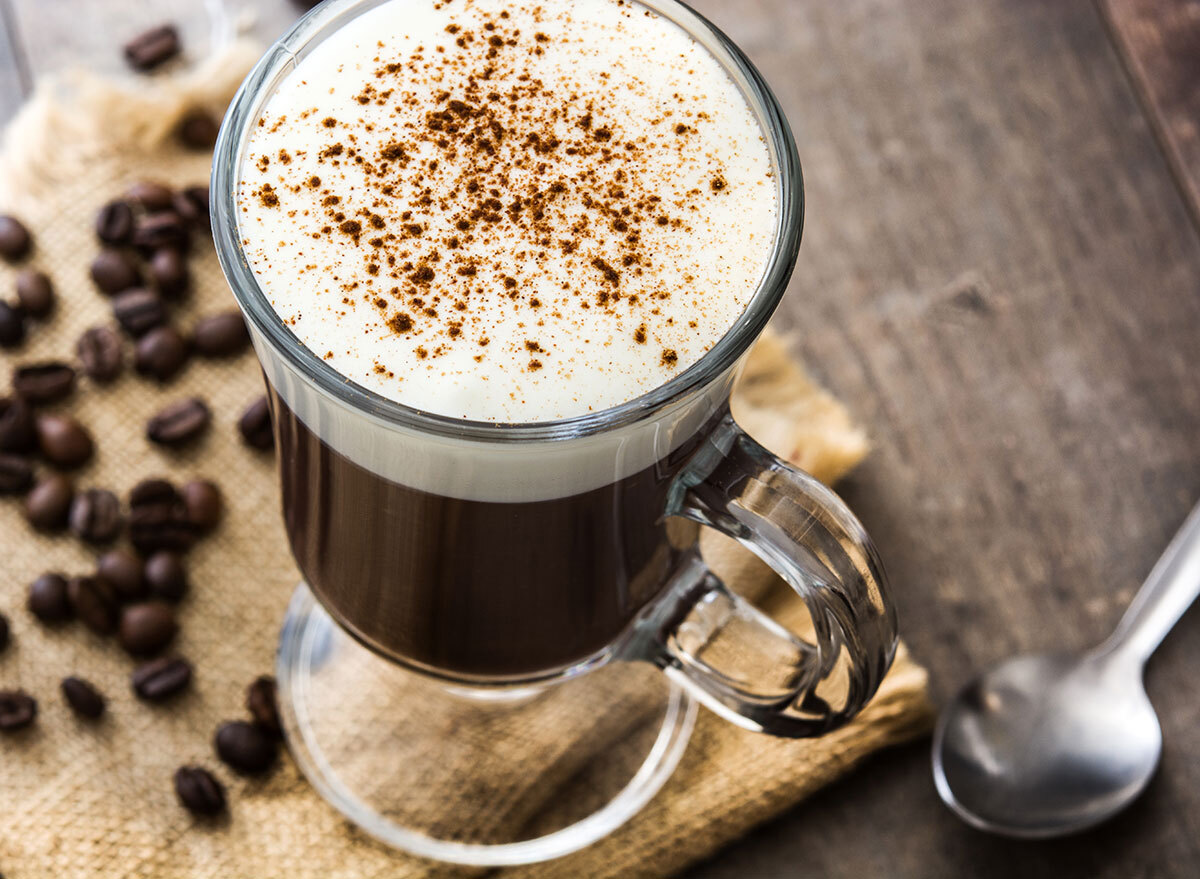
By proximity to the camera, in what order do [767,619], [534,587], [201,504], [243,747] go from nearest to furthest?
1. [534,587]
2. [767,619]
3. [243,747]
4. [201,504]

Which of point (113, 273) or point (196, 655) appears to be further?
point (113, 273)

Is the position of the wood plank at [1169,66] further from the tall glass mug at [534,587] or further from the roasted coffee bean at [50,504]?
the roasted coffee bean at [50,504]

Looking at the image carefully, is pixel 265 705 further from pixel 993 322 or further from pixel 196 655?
pixel 993 322

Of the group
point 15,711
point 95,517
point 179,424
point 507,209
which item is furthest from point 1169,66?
point 15,711

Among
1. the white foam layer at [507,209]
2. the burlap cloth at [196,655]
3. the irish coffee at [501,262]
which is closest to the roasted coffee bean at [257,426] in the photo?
the burlap cloth at [196,655]

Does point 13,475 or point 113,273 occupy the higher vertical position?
point 113,273

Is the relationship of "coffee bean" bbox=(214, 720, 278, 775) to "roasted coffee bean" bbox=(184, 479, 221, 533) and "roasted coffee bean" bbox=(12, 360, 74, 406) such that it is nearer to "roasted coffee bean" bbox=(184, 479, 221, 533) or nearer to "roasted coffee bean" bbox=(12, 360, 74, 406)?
"roasted coffee bean" bbox=(184, 479, 221, 533)
